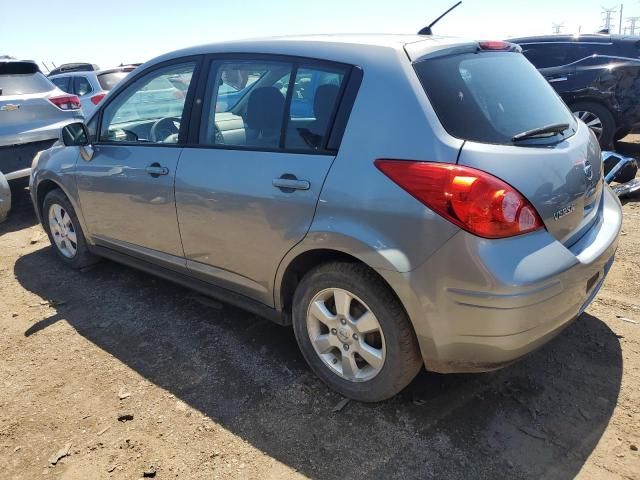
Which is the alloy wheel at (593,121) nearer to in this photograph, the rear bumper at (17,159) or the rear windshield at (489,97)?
the rear windshield at (489,97)

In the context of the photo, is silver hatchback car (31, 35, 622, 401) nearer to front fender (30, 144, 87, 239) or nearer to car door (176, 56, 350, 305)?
car door (176, 56, 350, 305)

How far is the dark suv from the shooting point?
6738 millimetres

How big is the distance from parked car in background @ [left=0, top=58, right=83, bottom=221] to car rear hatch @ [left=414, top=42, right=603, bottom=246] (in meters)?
5.36

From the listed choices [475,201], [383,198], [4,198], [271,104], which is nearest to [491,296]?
[475,201]

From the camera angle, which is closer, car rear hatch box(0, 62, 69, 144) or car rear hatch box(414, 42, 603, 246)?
car rear hatch box(414, 42, 603, 246)

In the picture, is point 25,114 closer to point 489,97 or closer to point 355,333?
point 355,333

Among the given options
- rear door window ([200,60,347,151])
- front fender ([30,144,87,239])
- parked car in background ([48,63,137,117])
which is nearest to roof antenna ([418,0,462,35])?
rear door window ([200,60,347,151])

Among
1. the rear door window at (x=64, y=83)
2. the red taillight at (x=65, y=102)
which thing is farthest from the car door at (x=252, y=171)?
the rear door window at (x=64, y=83)

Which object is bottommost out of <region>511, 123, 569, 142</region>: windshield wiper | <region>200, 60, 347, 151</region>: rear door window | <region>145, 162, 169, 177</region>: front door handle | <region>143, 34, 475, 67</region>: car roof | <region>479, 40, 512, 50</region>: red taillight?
<region>145, 162, 169, 177</region>: front door handle

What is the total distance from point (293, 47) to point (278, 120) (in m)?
0.39

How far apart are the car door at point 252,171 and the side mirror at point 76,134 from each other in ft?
4.04

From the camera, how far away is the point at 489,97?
2389mm

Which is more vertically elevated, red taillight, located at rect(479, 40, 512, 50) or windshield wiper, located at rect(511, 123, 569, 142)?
red taillight, located at rect(479, 40, 512, 50)

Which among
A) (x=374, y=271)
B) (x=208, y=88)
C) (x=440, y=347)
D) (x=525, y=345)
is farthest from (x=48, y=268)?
(x=525, y=345)
